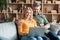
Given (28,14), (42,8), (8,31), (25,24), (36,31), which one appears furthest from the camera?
(42,8)

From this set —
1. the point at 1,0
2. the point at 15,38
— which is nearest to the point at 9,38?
the point at 15,38

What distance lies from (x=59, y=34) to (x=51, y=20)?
8.78 feet

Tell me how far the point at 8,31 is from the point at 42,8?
9.80ft

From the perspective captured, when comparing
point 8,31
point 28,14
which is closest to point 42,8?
point 28,14

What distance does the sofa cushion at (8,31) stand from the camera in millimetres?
3083

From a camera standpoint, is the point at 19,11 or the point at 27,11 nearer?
the point at 27,11

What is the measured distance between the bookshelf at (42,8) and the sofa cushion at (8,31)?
2.69 metres

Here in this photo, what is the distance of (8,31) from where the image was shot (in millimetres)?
3205

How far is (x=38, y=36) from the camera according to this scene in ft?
10.1

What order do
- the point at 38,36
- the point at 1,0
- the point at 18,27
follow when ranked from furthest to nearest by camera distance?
the point at 1,0, the point at 18,27, the point at 38,36

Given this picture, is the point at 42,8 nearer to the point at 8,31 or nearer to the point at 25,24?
the point at 25,24

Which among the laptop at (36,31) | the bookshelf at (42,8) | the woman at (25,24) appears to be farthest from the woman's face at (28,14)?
the bookshelf at (42,8)

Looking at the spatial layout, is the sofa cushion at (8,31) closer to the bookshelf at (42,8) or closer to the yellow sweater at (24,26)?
the yellow sweater at (24,26)

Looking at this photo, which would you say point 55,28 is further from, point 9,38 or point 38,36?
point 9,38
